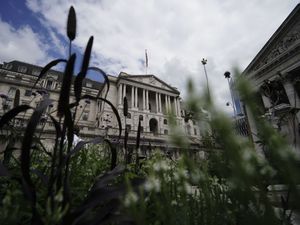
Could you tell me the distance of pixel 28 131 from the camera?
67 cm

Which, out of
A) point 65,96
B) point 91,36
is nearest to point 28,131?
point 65,96

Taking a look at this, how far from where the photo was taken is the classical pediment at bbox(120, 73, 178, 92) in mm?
29706

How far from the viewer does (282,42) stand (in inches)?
450

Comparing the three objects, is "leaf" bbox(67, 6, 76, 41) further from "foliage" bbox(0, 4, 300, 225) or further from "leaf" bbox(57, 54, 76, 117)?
"leaf" bbox(57, 54, 76, 117)

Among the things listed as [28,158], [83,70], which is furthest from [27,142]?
[83,70]

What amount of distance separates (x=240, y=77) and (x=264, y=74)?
14.1 metres

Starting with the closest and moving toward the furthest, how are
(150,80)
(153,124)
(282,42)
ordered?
1. (282,42)
2. (153,124)
3. (150,80)

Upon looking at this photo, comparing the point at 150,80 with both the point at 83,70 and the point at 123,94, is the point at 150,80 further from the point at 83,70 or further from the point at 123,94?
the point at 83,70

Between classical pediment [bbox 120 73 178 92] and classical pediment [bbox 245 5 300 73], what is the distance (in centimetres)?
2034

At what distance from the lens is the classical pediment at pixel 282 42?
418 inches

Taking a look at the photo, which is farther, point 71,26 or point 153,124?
point 153,124

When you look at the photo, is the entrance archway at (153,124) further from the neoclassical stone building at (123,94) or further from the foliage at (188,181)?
the foliage at (188,181)

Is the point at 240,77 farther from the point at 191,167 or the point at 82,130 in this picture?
the point at 82,130

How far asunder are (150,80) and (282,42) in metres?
22.5
